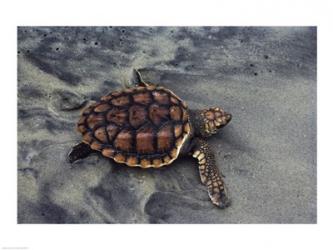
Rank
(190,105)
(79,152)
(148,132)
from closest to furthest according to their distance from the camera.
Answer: (148,132)
(79,152)
(190,105)

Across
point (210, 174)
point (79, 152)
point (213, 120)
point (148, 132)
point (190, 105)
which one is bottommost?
point (210, 174)

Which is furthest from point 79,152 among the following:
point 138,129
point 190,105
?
point 190,105

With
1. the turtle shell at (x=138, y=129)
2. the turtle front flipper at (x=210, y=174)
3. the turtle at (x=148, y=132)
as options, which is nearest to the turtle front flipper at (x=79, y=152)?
the turtle at (x=148, y=132)

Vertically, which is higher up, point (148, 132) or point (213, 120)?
point (213, 120)

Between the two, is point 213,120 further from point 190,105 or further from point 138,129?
point 138,129

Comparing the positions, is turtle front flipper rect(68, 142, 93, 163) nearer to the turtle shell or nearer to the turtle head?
the turtle shell

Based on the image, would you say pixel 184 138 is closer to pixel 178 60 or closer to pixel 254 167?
pixel 254 167

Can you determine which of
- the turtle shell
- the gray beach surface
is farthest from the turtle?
the gray beach surface
